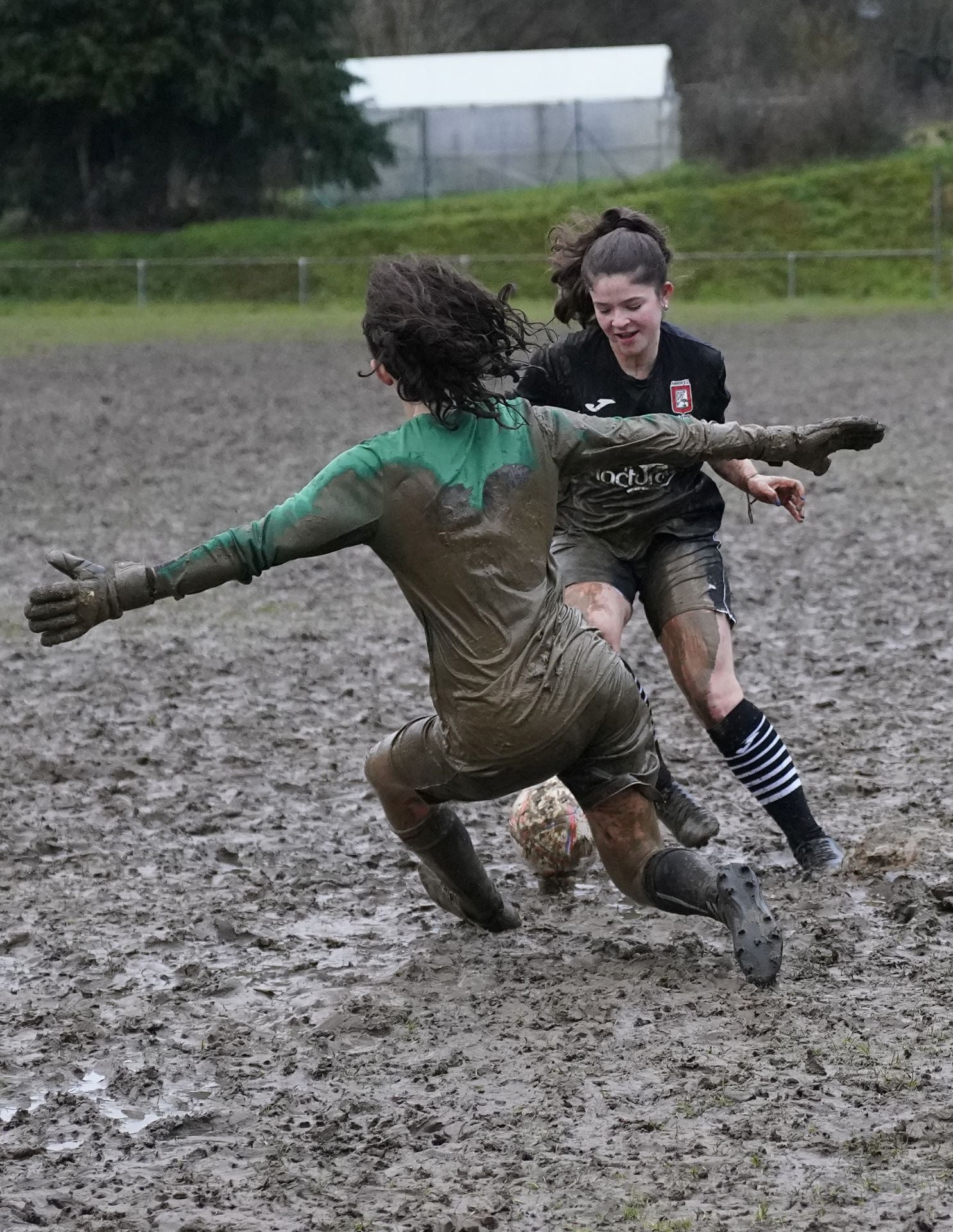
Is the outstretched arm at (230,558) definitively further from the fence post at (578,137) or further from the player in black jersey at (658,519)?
the fence post at (578,137)

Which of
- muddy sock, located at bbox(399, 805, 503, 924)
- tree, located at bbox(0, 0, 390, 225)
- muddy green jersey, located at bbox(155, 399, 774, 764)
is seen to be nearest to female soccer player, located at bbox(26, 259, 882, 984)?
muddy green jersey, located at bbox(155, 399, 774, 764)

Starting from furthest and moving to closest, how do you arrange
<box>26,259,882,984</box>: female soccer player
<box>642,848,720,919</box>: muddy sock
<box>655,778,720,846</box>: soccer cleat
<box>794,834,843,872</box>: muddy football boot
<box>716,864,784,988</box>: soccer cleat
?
1. <box>655,778,720,846</box>: soccer cleat
2. <box>794,834,843,872</box>: muddy football boot
3. <box>642,848,720,919</box>: muddy sock
4. <box>716,864,784,988</box>: soccer cleat
5. <box>26,259,882,984</box>: female soccer player

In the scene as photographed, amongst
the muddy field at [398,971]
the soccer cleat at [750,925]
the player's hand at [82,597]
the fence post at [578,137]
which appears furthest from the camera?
the fence post at [578,137]

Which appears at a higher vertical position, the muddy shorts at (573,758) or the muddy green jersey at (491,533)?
the muddy green jersey at (491,533)

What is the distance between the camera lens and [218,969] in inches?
202

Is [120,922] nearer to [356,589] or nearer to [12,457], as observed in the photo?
[356,589]

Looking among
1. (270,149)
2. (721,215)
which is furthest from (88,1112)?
(270,149)

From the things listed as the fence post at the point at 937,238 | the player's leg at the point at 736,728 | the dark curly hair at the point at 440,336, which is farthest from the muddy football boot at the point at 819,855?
the fence post at the point at 937,238

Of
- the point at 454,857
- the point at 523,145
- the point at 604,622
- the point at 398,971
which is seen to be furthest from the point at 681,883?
the point at 523,145

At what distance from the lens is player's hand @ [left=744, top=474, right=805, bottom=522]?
5.08m

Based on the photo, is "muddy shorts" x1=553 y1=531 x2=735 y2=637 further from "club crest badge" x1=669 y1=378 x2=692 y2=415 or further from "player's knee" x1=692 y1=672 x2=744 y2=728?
"club crest badge" x1=669 y1=378 x2=692 y2=415

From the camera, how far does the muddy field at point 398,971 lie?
145 inches

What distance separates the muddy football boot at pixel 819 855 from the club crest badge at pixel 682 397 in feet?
4.52

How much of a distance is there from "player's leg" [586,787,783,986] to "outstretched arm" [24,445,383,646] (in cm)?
107
